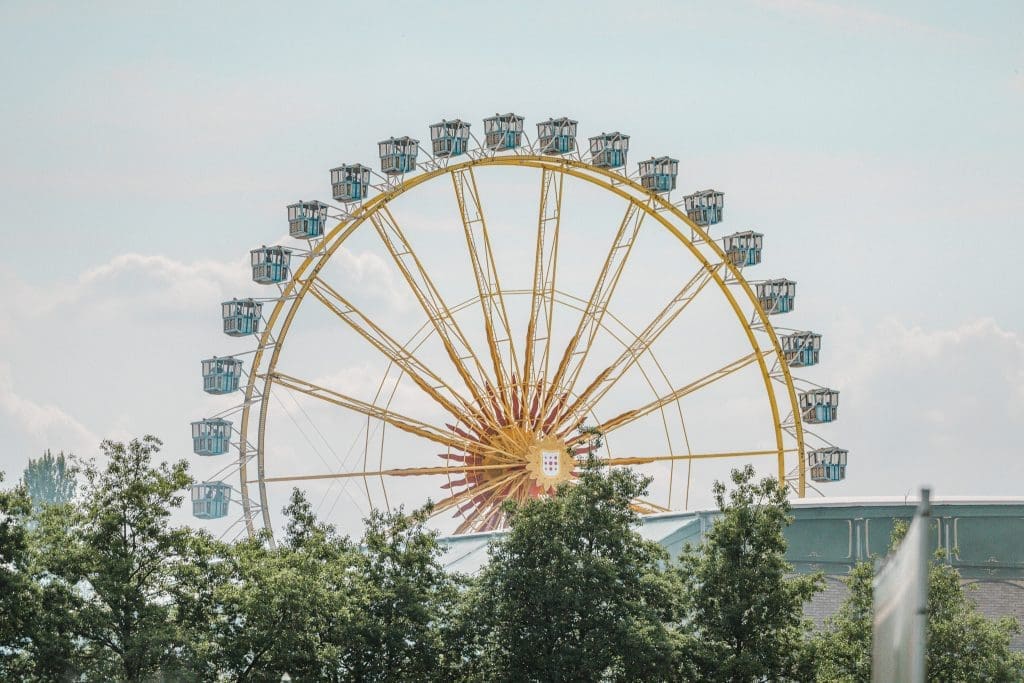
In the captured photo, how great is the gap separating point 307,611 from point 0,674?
6571mm

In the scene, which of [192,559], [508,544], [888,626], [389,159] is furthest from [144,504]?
[888,626]

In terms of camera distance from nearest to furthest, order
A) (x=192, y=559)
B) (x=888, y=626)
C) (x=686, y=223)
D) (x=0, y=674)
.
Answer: (x=888, y=626) < (x=0, y=674) < (x=192, y=559) < (x=686, y=223)

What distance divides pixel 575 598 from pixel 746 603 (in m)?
3.82

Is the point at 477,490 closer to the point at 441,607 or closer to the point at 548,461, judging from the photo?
the point at 548,461

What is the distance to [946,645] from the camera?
37719 millimetres

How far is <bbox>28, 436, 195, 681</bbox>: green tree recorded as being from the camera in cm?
3616

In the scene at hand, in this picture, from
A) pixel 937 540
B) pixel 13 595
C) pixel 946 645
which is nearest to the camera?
pixel 13 595

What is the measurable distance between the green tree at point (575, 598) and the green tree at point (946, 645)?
378cm

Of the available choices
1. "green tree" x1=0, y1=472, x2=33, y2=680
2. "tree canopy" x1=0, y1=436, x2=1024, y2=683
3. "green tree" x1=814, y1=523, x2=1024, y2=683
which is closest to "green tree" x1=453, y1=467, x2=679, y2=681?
"tree canopy" x1=0, y1=436, x2=1024, y2=683

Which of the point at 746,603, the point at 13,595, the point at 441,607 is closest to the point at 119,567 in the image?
the point at 13,595

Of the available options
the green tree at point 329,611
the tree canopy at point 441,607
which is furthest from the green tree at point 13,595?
the green tree at point 329,611

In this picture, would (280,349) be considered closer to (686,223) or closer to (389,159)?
(389,159)

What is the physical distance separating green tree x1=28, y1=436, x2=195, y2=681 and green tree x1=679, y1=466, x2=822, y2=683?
459 inches

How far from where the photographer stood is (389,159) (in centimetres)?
5409
